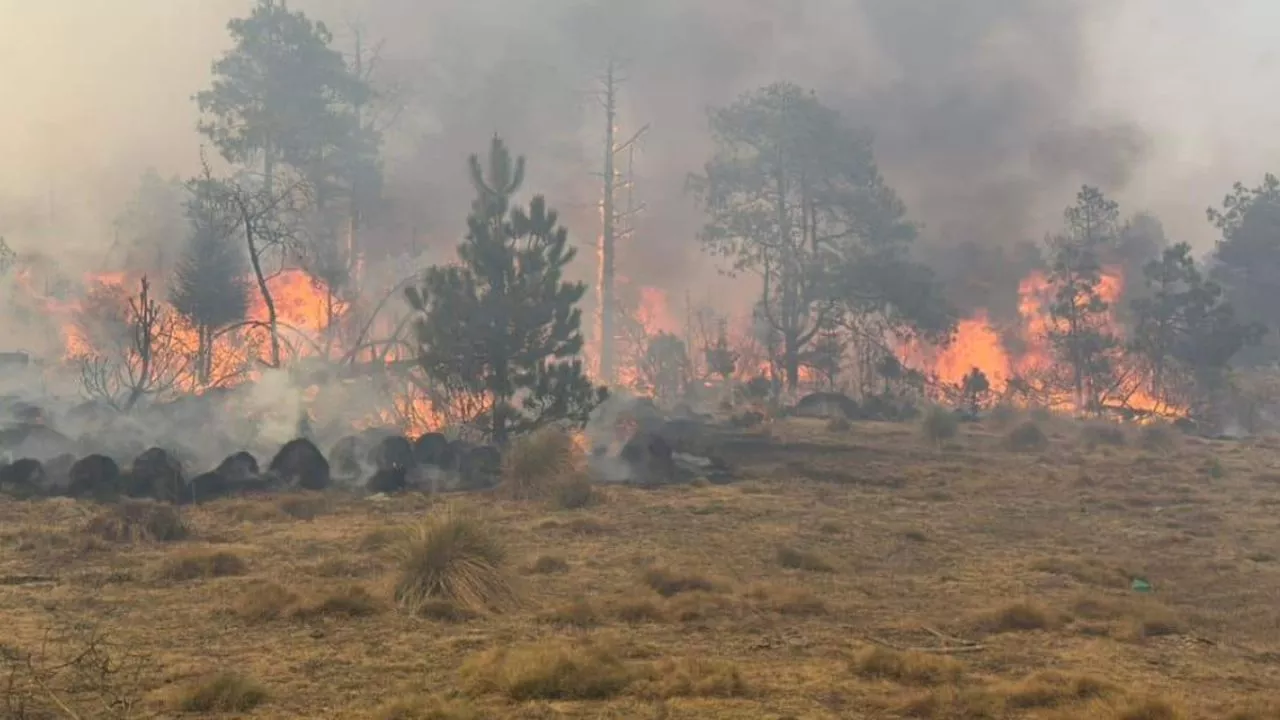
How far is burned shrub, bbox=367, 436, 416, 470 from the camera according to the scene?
19.7 meters

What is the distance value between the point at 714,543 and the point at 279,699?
25.5 feet

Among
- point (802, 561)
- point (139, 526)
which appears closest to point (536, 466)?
point (139, 526)

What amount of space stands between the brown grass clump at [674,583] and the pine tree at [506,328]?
10266 mm

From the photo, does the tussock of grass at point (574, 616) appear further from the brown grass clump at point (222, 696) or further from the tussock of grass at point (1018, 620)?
the tussock of grass at point (1018, 620)

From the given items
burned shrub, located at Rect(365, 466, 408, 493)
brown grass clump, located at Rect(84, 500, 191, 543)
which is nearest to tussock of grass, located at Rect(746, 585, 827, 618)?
brown grass clump, located at Rect(84, 500, 191, 543)

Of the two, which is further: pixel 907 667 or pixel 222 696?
pixel 907 667

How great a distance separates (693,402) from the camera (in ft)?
133

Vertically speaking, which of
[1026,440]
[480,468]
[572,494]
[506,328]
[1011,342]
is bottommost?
[572,494]

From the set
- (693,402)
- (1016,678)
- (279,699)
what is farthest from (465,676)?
(693,402)

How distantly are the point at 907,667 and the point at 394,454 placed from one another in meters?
13.8

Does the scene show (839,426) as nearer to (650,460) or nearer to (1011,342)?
(650,460)

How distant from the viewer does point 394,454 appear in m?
19.8

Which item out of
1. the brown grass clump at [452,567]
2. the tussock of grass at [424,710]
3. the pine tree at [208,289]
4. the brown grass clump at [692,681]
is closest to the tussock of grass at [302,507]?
the brown grass clump at [452,567]

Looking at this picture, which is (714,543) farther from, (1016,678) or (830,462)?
(830,462)
